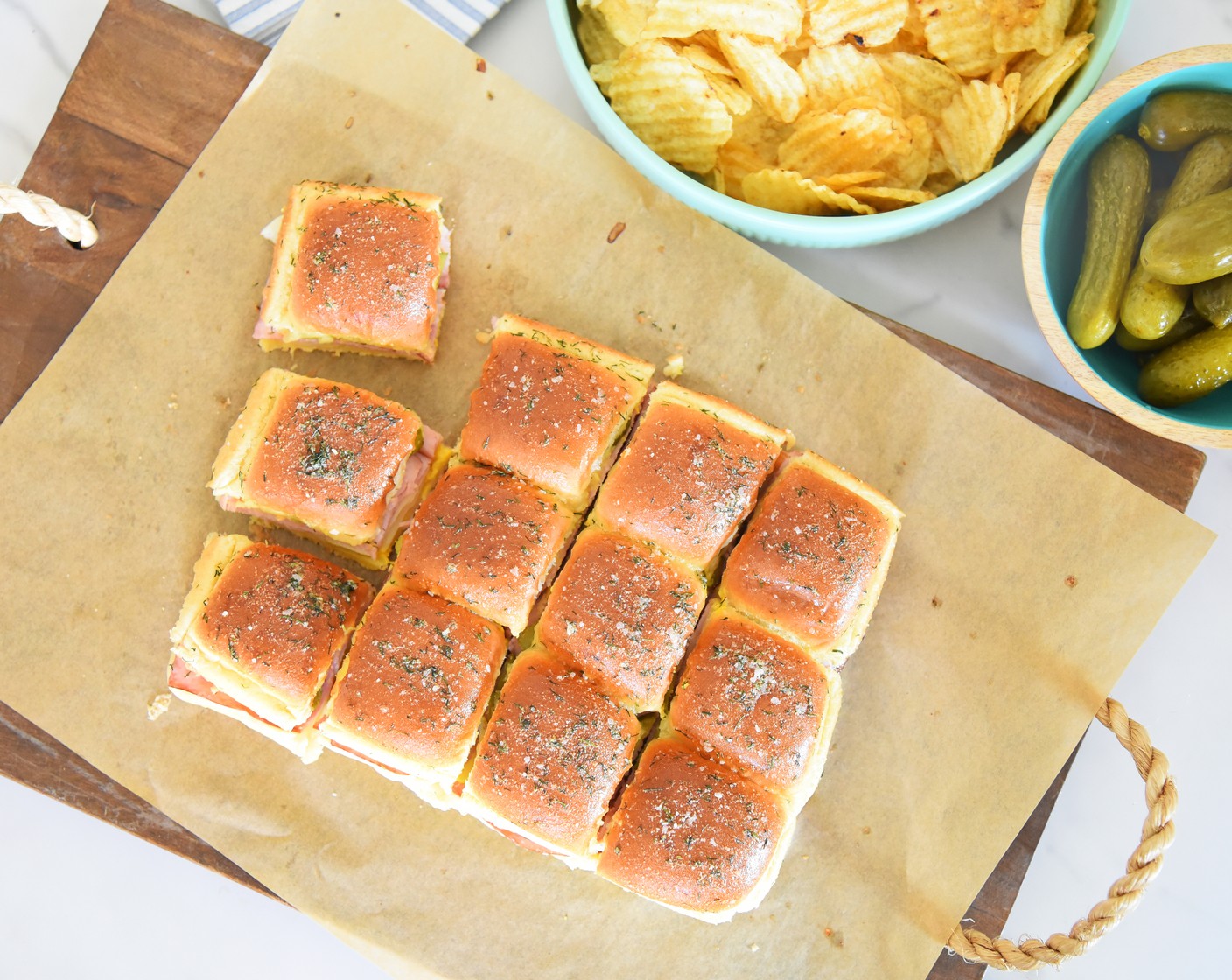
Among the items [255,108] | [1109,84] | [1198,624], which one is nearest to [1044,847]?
[1198,624]

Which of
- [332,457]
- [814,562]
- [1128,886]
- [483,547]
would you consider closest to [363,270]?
[332,457]

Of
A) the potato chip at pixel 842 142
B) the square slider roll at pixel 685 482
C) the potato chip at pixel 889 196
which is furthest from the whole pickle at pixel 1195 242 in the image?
the square slider roll at pixel 685 482

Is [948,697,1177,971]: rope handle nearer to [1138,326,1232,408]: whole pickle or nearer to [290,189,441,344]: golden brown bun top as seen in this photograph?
[1138,326,1232,408]: whole pickle

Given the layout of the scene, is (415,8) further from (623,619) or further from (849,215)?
(623,619)

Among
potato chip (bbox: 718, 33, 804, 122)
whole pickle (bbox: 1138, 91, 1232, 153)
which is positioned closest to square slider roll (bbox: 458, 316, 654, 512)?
potato chip (bbox: 718, 33, 804, 122)

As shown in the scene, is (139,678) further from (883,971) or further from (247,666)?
(883,971)

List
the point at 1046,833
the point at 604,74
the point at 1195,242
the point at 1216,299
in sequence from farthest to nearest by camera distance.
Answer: the point at 1046,833
the point at 604,74
the point at 1216,299
the point at 1195,242

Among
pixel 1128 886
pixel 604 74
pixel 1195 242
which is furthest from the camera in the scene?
pixel 604 74
